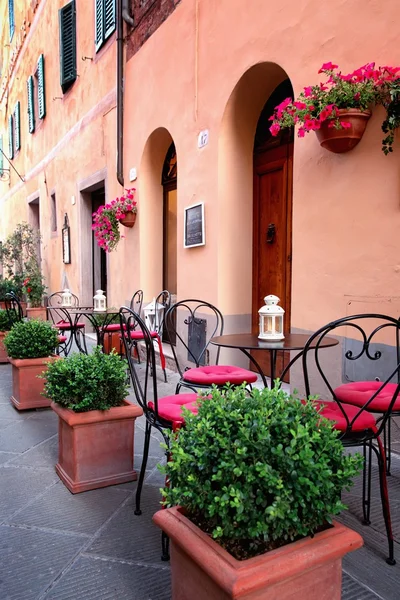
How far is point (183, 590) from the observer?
1.28 metres

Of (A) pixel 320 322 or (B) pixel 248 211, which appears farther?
(B) pixel 248 211

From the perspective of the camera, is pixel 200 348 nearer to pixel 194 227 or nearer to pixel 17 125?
pixel 194 227

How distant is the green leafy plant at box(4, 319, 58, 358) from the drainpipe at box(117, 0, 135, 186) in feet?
11.4

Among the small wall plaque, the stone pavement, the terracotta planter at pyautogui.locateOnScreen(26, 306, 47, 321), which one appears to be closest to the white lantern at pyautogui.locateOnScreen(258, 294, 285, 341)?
the stone pavement

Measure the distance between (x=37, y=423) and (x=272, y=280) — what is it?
7.87 ft

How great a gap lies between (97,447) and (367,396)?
138 cm

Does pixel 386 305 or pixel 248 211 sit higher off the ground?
pixel 248 211

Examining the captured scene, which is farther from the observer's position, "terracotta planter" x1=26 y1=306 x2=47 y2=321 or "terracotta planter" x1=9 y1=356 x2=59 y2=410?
"terracotta planter" x1=26 y1=306 x2=47 y2=321

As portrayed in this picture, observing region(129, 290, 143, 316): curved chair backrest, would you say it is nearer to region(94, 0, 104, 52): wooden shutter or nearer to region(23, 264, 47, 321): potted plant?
region(94, 0, 104, 52): wooden shutter

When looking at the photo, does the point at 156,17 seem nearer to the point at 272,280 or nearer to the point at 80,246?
the point at 272,280

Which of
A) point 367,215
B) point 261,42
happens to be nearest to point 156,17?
point 261,42

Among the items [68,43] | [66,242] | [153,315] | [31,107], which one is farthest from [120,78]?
[31,107]

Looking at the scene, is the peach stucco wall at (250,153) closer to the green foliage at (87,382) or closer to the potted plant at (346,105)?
the potted plant at (346,105)

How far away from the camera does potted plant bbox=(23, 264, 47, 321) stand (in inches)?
412
